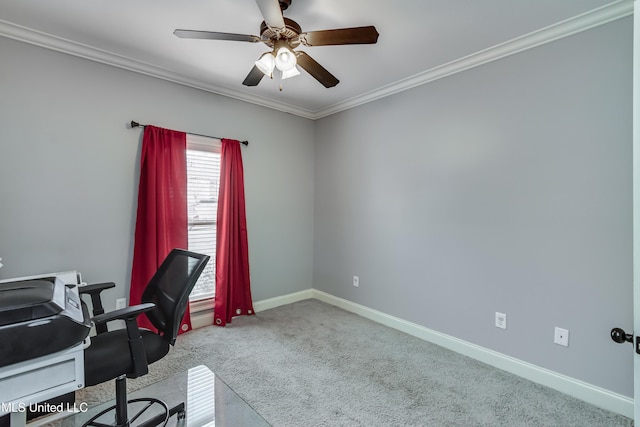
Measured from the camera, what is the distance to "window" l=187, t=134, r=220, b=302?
10.0ft

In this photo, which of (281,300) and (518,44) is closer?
(518,44)

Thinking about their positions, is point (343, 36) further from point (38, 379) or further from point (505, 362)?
point (505, 362)

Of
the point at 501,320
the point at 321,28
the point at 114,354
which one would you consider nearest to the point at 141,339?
the point at 114,354

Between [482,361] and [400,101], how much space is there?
2480 millimetres

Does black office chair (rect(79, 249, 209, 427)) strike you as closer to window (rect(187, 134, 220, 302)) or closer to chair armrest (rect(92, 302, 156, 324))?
chair armrest (rect(92, 302, 156, 324))

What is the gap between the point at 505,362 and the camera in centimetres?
235

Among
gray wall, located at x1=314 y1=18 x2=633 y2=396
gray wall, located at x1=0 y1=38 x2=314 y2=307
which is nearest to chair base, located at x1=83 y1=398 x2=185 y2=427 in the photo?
gray wall, located at x1=0 y1=38 x2=314 y2=307

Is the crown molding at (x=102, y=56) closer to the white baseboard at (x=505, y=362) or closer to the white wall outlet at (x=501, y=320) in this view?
the white baseboard at (x=505, y=362)

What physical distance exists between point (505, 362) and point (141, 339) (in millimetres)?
2542

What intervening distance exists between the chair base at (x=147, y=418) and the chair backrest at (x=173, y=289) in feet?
1.52

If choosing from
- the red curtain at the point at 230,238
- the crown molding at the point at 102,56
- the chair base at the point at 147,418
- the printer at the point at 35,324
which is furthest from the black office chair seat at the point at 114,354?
the crown molding at the point at 102,56

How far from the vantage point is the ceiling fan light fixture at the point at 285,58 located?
1818 mm

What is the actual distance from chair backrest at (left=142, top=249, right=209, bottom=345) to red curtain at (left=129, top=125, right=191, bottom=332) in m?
0.83

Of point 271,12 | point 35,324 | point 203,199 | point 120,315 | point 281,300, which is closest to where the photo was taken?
point 35,324
